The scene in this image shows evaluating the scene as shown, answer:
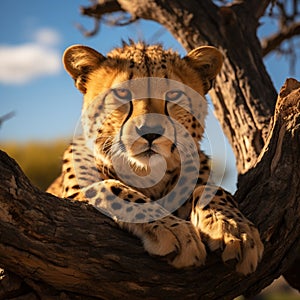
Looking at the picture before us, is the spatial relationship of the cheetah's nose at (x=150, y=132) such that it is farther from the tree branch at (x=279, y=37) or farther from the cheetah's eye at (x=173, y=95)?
the tree branch at (x=279, y=37)

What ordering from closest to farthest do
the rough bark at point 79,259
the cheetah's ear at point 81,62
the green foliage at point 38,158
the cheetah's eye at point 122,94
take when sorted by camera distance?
the rough bark at point 79,259 → the cheetah's eye at point 122,94 → the cheetah's ear at point 81,62 → the green foliage at point 38,158

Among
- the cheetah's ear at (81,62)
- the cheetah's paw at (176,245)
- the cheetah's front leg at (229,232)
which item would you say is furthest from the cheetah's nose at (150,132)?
the cheetah's ear at (81,62)

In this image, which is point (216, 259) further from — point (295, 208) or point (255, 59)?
point (255, 59)

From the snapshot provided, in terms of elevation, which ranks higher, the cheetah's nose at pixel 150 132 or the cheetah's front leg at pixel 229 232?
the cheetah's nose at pixel 150 132

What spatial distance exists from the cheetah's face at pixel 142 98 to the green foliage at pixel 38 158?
370 inches

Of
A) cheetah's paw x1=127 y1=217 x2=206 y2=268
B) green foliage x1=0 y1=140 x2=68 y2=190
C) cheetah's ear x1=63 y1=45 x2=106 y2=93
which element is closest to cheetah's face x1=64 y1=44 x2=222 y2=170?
cheetah's ear x1=63 y1=45 x2=106 y2=93

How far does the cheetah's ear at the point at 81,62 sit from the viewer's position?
3129 mm

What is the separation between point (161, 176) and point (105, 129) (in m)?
0.34

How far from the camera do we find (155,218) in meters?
2.43

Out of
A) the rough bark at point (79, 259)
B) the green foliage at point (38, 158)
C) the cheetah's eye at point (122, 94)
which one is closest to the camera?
the rough bark at point (79, 259)

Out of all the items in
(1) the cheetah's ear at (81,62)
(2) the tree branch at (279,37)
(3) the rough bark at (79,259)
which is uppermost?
(2) the tree branch at (279,37)

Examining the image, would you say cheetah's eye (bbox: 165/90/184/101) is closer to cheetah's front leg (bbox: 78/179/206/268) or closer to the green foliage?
cheetah's front leg (bbox: 78/179/206/268)

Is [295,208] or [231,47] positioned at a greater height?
[231,47]

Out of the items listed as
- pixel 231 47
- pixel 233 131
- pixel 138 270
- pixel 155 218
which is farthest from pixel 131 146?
pixel 231 47
